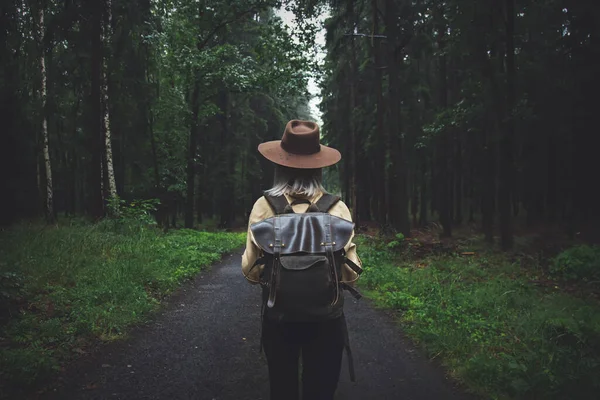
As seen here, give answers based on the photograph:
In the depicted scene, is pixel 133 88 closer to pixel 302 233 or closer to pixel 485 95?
pixel 485 95

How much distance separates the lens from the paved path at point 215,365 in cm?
364

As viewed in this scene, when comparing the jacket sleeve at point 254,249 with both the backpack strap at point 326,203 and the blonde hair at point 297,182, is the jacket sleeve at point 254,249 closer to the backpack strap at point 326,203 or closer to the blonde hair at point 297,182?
the blonde hair at point 297,182

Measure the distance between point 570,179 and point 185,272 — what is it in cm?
1967

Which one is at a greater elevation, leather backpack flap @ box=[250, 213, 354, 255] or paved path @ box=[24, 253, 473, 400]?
leather backpack flap @ box=[250, 213, 354, 255]

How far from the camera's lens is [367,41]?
16.4 m

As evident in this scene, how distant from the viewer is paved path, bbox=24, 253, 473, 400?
3.64 meters

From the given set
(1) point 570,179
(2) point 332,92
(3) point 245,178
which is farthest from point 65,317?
(3) point 245,178

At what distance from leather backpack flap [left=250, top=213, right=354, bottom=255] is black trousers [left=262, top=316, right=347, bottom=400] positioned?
449 millimetres

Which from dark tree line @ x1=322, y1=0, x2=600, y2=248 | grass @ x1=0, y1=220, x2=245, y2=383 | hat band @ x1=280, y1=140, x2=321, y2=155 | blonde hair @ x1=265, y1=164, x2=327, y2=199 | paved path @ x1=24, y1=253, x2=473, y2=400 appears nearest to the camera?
blonde hair @ x1=265, y1=164, x2=327, y2=199

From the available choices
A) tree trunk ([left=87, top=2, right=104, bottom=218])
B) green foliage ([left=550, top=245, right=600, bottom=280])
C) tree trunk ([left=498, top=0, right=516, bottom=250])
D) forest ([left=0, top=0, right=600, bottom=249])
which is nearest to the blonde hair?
forest ([left=0, top=0, right=600, bottom=249])

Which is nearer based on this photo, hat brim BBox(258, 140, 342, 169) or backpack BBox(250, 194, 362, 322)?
backpack BBox(250, 194, 362, 322)

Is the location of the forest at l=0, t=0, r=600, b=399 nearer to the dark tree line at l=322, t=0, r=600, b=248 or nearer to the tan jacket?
the dark tree line at l=322, t=0, r=600, b=248

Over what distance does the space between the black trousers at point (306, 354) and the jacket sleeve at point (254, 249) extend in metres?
0.29

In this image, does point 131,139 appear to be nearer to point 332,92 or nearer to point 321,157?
point 332,92
